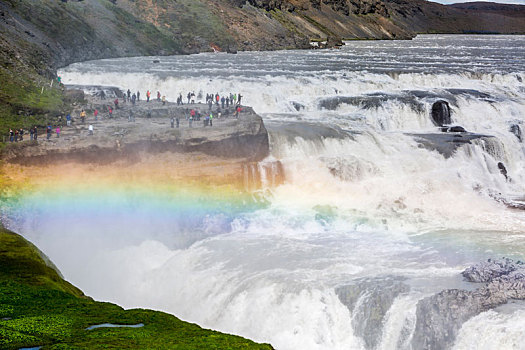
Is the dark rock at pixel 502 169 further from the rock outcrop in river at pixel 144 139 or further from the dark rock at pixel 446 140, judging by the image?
the rock outcrop in river at pixel 144 139

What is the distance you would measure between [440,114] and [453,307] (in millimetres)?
34486

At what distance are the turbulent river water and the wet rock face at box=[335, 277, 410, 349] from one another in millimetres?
60

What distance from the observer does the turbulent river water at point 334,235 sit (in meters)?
24.5

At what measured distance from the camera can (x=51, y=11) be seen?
99375 millimetres

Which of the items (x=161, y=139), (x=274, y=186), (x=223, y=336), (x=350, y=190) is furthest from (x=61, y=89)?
(x=223, y=336)

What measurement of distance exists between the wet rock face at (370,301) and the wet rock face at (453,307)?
4.32ft

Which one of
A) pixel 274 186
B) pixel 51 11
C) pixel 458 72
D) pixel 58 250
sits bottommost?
pixel 58 250

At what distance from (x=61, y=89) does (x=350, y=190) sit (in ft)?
97.8

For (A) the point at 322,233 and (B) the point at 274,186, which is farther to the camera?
(B) the point at 274,186

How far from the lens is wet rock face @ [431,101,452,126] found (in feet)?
179

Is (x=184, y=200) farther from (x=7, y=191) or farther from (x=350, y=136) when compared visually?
Answer: (x=350, y=136)

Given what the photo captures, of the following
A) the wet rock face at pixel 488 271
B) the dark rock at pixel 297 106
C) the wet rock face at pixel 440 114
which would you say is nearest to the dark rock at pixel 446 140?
the wet rock face at pixel 440 114

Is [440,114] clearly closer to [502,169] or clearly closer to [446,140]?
[446,140]

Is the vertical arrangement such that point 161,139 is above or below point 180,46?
below
